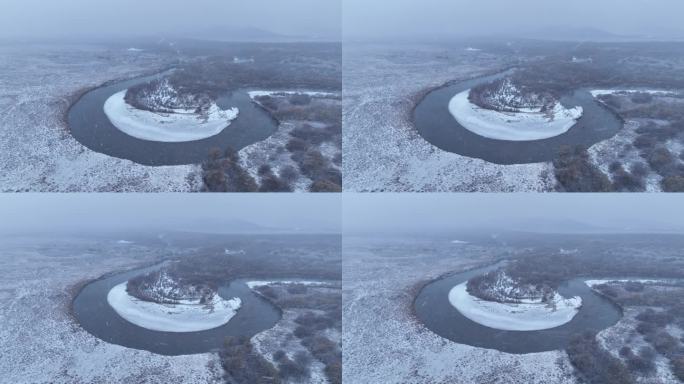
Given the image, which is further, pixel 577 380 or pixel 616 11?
pixel 616 11

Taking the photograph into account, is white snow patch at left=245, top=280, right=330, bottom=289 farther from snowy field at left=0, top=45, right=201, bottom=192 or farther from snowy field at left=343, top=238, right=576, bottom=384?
snowy field at left=0, top=45, right=201, bottom=192

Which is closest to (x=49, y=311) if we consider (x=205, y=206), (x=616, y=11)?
(x=205, y=206)

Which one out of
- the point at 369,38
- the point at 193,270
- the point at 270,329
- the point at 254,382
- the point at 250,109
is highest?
the point at 369,38

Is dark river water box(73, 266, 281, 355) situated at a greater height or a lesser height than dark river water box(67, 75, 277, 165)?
lesser

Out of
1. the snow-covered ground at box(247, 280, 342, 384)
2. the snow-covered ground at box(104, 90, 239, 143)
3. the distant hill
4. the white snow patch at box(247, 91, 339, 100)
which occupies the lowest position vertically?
the snow-covered ground at box(247, 280, 342, 384)

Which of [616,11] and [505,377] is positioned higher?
[616,11]

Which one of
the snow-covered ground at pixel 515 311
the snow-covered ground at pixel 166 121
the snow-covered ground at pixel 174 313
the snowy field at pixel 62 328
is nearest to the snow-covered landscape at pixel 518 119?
the snow-covered ground at pixel 515 311

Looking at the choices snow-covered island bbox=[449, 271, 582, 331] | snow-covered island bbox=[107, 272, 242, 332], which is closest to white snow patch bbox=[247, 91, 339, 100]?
snow-covered island bbox=[107, 272, 242, 332]

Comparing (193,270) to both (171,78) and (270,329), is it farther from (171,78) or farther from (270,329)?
(171,78)
